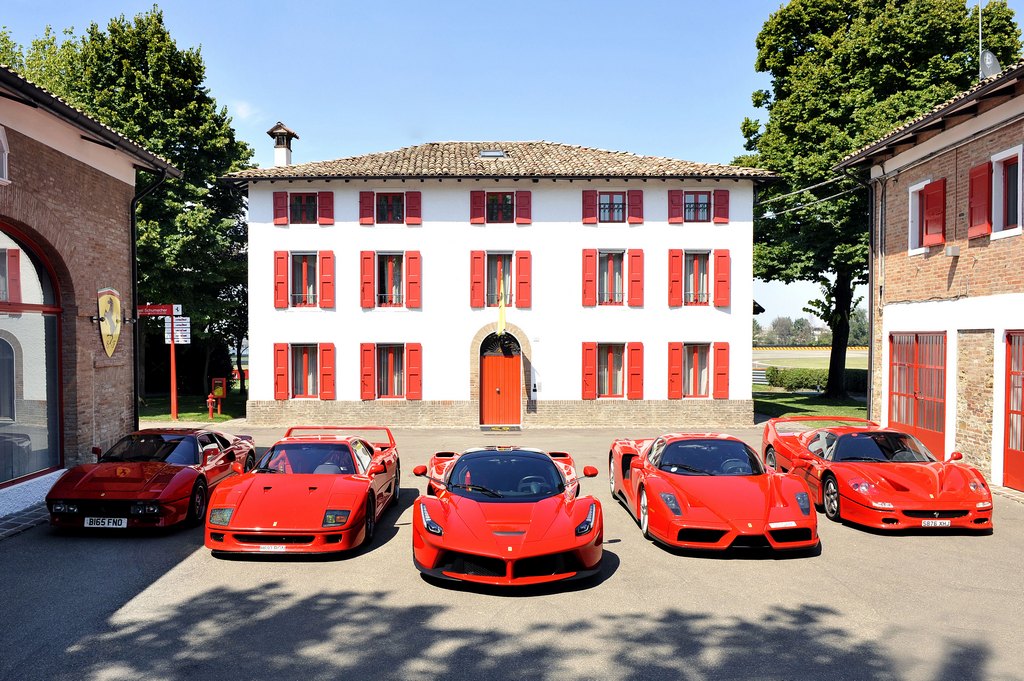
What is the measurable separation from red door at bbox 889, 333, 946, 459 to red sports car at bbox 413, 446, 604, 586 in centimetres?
→ 1081

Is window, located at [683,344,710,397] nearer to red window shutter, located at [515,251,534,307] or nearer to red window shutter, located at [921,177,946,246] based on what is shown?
red window shutter, located at [515,251,534,307]

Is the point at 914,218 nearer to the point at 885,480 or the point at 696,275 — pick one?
the point at 696,275

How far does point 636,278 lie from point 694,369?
3584mm

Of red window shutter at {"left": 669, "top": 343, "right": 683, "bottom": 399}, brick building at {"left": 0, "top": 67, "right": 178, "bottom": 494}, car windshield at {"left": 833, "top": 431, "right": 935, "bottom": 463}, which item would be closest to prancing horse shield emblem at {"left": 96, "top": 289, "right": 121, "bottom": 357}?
brick building at {"left": 0, "top": 67, "right": 178, "bottom": 494}

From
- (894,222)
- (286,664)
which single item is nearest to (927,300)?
(894,222)

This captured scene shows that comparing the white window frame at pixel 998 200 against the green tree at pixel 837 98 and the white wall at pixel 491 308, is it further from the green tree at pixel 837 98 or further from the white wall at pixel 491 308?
the green tree at pixel 837 98

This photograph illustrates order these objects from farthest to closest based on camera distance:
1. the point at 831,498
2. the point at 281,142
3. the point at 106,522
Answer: the point at 281,142
the point at 831,498
the point at 106,522

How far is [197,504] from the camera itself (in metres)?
9.32

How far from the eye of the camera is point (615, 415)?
2308cm

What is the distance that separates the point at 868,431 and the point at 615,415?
42.1 feet

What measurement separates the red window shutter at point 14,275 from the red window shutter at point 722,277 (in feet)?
61.1

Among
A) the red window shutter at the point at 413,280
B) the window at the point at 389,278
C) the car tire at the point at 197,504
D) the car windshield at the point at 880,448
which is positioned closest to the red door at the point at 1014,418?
the car windshield at the point at 880,448

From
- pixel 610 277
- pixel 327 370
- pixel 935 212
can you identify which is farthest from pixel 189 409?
pixel 935 212

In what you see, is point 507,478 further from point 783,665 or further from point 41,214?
point 41,214
